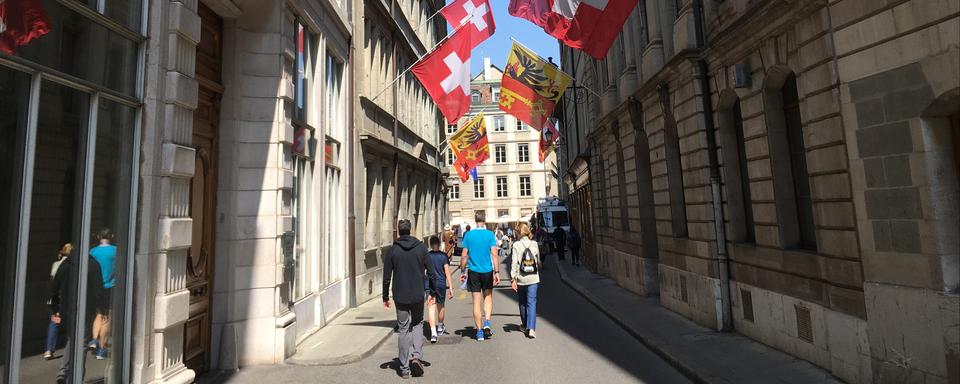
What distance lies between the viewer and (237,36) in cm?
767

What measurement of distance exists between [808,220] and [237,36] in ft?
30.2

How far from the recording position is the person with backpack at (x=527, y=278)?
8.95m

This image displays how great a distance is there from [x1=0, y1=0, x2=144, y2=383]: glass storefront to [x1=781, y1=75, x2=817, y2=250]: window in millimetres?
8643

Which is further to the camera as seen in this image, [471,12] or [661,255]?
[471,12]

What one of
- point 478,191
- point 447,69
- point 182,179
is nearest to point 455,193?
point 478,191

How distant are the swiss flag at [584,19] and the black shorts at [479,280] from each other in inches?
198

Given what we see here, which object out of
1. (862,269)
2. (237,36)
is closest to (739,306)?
(862,269)

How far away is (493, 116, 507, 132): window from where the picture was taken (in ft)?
198

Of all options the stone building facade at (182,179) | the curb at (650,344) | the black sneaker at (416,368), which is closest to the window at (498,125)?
the curb at (650,344)

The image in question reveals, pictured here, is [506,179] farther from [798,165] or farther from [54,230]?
[54,230]

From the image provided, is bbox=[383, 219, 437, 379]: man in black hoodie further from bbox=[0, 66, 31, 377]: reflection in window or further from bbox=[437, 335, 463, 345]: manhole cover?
bbox=[0, 66, 31, 377]: reflection in window

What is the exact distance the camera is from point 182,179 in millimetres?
5504

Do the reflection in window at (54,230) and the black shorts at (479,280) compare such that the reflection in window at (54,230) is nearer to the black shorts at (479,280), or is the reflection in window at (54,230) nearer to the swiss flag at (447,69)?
the black shorts at (479,280)

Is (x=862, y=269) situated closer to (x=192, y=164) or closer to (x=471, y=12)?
(x=192, y=164)
